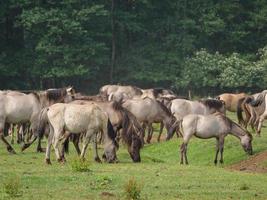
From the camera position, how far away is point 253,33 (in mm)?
67750

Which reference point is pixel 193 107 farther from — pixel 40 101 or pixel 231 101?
pixel 231 101

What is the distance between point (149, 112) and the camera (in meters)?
33.3

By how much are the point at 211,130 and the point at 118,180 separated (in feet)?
28.5

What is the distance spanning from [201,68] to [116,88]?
19.1 metres

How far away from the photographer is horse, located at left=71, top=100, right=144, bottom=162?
25609mm

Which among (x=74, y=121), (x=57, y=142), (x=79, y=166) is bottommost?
(x=57, y=142)

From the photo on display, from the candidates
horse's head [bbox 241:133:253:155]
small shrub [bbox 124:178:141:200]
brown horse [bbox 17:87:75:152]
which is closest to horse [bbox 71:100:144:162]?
brown horse [bbox 17:87:75:152]

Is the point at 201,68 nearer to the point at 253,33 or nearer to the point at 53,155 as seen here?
the point at 253,33

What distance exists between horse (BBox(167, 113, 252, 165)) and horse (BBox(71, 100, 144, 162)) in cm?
148

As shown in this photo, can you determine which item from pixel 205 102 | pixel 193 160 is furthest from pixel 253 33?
pixel 193 160

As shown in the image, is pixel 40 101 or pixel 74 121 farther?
pixel 40 101

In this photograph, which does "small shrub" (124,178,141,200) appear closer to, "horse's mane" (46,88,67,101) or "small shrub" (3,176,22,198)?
"small shrub" (3,176,22,198)

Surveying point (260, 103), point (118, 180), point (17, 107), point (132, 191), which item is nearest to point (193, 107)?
point (260, 103)

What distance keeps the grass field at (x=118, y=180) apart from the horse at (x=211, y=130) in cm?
159
